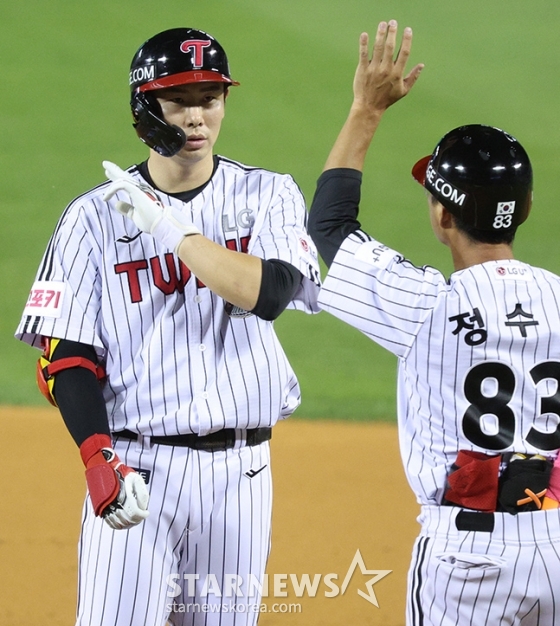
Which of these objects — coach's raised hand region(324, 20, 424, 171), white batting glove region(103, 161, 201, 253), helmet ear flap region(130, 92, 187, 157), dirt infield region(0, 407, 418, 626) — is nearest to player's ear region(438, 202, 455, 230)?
coach's raised hand region(324, 20, 424, 171)

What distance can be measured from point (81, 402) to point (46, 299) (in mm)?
312

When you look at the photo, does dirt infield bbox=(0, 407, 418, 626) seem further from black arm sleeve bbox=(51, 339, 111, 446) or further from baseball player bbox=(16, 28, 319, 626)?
black arm sleeve bbox=(51, 339, 111, 446)

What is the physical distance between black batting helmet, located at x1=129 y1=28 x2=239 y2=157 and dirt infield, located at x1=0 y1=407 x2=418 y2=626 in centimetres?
234

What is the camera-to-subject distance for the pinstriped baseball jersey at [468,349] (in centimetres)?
229

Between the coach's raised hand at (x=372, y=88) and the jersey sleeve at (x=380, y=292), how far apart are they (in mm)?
210

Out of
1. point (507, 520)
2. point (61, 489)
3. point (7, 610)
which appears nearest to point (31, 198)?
point (61, 489)

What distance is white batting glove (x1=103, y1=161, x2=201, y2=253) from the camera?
2.51m

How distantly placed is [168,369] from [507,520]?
1.00m

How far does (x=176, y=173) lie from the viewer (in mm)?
2875

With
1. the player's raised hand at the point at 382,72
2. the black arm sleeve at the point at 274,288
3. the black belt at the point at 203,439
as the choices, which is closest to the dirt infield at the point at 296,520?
the black belt at the point at 203,439

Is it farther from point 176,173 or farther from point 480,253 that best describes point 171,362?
point 480,253

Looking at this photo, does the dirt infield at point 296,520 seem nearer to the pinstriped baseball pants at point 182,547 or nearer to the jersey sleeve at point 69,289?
the pinstriped baseball pants at point 182,547

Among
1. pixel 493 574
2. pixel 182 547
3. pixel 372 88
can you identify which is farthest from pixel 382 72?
pixel 182 547

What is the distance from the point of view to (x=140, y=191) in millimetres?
2582
